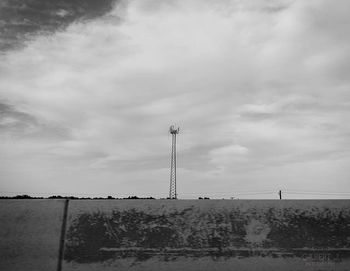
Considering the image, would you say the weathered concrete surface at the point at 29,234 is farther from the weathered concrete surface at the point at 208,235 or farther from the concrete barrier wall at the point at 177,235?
the weathered concrete surface at the point at 208,235

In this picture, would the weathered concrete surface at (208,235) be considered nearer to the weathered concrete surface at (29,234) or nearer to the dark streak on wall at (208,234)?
the dark streak on wall at (208,234)

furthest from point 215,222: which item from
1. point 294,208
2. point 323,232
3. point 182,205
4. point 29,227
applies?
point 29,227

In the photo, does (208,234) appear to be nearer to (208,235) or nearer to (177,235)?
(208,235)

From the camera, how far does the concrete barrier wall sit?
2785mm

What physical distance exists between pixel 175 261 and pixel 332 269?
1226mm

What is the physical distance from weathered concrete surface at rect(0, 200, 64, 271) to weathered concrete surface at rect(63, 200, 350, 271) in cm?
12

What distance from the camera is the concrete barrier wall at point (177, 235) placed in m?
2.79

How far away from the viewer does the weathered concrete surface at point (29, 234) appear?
2758 mm

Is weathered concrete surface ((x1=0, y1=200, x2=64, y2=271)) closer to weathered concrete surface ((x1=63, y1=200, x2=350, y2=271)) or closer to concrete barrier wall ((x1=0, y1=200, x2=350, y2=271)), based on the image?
concrete barrier wall ((x1=0, y1=200, x2=350, y2=271))

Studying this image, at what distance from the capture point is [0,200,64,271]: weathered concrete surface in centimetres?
276

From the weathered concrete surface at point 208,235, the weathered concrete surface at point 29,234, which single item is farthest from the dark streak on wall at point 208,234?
the weathered concrete surface at point 29,234

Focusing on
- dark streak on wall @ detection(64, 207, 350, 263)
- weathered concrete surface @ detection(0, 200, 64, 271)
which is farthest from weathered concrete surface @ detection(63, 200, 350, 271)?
weathered concrete surface @ detection(0, 200, 64, 271)

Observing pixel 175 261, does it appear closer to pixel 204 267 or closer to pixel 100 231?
pixel 204 267

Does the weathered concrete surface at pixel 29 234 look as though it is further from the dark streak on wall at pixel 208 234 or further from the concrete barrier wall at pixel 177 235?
the dark streak on wall at pixel 208 234
